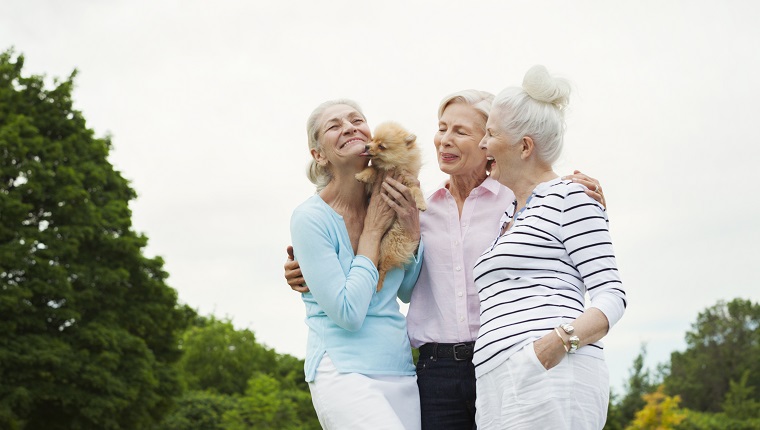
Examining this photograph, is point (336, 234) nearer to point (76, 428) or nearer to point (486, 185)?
point (486, 185)

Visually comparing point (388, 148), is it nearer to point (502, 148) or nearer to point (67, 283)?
point (502, 148)

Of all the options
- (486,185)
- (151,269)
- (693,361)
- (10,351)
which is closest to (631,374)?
(693,361)

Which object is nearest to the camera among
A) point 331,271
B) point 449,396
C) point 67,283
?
point 331,271

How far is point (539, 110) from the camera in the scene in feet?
14.7

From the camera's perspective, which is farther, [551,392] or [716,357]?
[716,357]

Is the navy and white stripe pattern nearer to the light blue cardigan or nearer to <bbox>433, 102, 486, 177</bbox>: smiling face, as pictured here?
the light blue cardigan

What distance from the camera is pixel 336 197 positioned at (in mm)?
5164

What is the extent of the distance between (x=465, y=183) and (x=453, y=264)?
532mm

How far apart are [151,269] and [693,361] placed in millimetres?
41014

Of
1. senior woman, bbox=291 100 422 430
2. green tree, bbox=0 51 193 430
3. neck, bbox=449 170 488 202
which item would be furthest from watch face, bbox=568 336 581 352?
green tree, bbox=0 51 193 430

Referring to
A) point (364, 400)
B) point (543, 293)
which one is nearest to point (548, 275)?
point (543, 293)

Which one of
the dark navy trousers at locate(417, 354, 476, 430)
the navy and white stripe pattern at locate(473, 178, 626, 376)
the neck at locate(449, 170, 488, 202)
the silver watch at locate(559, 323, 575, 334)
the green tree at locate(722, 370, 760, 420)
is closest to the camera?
the silver watch at locate(559, 323, 575, 334)

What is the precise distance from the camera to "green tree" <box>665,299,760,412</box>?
5722 centimetres

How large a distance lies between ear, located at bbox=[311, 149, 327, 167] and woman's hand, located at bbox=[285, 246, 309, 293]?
577 mm
